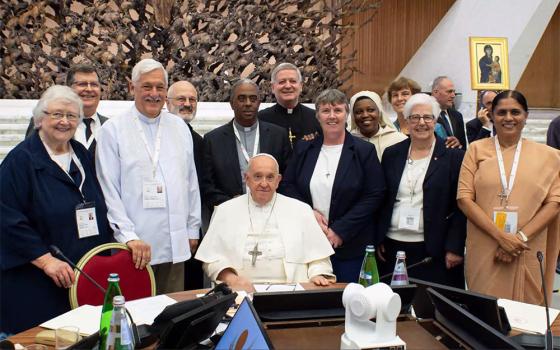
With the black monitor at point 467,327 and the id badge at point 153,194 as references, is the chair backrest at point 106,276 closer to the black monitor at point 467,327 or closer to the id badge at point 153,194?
the id badge at point 153,194

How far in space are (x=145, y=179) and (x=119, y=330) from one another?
1.58 metres

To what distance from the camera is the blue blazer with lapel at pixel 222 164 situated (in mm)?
3781

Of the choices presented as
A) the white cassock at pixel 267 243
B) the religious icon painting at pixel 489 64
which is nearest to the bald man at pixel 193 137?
the white cassock at pixel 267 243

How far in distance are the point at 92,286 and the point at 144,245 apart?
14.7 inches

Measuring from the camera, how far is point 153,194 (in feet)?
10.6

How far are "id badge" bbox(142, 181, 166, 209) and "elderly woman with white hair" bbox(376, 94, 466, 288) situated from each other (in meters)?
1.30

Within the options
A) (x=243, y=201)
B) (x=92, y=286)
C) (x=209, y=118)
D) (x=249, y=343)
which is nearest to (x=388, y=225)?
(x=243, y=201)

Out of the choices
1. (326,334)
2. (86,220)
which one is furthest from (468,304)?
(86,220)

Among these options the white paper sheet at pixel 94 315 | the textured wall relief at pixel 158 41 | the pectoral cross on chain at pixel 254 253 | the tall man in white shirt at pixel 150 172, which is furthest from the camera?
the textured wall relief at pixel 158 41

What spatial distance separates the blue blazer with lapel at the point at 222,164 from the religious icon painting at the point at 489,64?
12.8ft

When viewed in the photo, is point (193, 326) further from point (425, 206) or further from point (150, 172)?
point (425, 206)

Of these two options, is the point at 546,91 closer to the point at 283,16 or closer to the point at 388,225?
the point at 283,16

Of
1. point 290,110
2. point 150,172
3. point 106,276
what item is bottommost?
point 106,276

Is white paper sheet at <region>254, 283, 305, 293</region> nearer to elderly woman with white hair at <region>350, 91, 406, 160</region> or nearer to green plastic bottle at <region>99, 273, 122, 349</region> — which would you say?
green plastic bottle at <region>99, 273, 122, 349</region>
